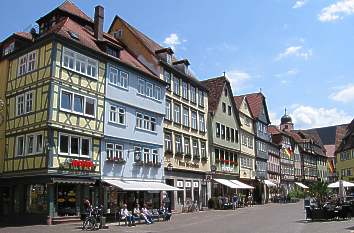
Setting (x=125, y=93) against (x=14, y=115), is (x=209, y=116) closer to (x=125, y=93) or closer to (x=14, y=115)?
(x=125, y=93)

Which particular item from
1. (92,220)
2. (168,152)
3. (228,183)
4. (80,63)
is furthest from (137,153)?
(228,183)

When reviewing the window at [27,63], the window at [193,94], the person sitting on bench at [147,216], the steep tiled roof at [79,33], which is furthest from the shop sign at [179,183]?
the window at [27,63]

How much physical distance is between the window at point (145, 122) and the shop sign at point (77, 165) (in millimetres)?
6903

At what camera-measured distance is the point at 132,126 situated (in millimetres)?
35438

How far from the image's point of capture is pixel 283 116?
11819 cm

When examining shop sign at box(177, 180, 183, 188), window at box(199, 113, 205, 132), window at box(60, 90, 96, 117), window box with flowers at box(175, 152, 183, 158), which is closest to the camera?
window at box(60, 90, 96, 117)

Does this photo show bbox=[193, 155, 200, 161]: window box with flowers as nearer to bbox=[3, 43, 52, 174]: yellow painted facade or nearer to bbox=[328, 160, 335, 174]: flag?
bbox=[3, 43, 52, 174]: yellow painted facade

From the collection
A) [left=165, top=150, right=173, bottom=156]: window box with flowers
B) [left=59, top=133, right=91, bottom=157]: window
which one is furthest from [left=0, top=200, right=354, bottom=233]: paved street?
[left=165, top=150, right=173, bottom=156]: window box with flowers

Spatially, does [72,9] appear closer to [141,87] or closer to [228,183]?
[141,87]

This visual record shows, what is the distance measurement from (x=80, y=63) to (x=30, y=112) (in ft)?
14.8

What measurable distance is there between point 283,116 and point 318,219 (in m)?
91.6

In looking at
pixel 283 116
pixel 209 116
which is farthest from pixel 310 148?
pixel 209 116

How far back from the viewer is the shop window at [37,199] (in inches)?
1104

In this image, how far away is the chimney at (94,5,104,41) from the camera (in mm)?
35044
